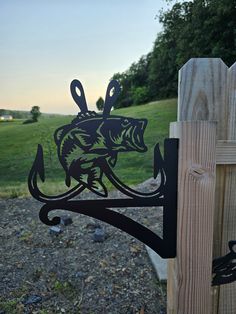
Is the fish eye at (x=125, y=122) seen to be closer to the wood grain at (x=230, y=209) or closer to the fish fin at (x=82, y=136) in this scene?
the fish fin at (x=82, y=136)

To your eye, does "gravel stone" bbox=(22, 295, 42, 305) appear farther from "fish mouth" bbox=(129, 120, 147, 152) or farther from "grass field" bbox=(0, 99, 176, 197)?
"fish mouth" bbox=(129, 120, 147, 152)

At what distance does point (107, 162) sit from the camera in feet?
2.30

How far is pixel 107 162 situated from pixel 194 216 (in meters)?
0.28

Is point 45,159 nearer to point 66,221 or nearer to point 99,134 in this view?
point 66,221

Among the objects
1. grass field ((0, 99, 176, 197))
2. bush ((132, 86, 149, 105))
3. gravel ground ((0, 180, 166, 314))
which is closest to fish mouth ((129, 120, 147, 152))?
gravel ground ((0, 180, 166, 314))

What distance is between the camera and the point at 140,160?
604 centimetres

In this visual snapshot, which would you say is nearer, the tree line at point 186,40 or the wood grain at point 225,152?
the wood grain at point 225,152

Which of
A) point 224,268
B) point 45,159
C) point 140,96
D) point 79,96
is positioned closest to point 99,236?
point 224,268

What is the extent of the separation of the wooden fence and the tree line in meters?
8.71

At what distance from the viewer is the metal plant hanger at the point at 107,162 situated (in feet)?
2.20

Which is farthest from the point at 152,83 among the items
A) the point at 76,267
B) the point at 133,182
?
the point at 76,267

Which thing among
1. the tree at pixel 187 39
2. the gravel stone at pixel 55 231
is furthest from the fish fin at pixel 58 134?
the tree at pixel 187 39

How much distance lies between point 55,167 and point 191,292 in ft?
16.0

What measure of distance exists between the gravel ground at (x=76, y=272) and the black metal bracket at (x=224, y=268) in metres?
0.96
